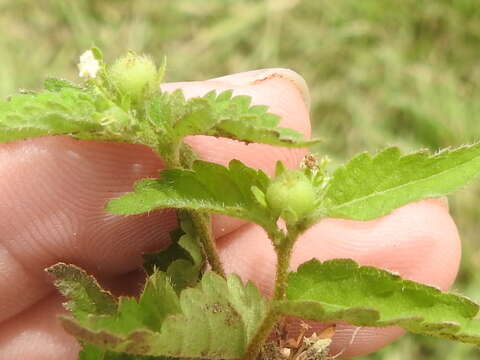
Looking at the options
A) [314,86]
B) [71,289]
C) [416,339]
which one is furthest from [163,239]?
[314,86]

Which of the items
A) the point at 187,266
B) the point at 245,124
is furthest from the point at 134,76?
the point at 187,266

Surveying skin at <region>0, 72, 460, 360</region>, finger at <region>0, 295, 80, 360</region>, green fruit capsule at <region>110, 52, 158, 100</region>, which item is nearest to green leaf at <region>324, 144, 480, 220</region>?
green fruit capsule at <region>110, 52, 158, 100</region>

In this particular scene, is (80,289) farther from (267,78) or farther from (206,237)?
(267,78)

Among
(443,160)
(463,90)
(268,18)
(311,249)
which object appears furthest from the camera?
(268,18)

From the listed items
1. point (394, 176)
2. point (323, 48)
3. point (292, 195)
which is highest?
point (292, 195)

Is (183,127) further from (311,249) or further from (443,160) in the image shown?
(311,249)

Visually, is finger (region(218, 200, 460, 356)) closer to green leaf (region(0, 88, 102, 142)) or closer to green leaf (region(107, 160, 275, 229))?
green leaf (region(107, 160, 275, 229))

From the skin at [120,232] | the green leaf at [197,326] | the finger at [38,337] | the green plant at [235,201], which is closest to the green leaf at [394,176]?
the green plant at [235,201]
